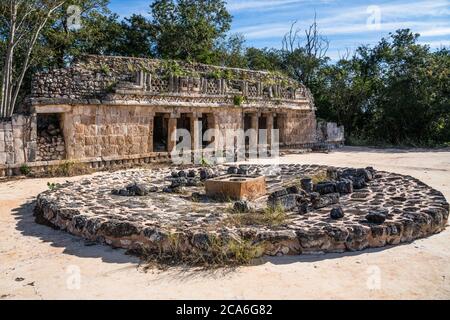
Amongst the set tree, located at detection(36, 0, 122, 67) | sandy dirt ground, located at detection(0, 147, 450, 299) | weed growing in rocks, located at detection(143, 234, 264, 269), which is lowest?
sandy dirt ground, located at detection(0, 147, 450, 299)

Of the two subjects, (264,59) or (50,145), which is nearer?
(50,145)

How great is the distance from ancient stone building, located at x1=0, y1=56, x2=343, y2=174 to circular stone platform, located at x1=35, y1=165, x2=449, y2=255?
13.3 feet

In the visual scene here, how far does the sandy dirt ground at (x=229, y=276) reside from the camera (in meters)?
3.76

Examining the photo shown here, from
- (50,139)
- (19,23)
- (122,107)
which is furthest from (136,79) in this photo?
(19,23)

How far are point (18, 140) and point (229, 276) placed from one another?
30.8 ft

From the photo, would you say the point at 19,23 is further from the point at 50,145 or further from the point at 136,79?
the point at 50,145

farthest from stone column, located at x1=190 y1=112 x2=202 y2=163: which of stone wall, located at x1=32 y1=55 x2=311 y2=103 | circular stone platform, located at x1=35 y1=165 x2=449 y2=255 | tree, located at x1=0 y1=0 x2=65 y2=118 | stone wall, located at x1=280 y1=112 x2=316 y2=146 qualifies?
circular stone platform, located at x1=35 y1=165 x2=449 y2=255

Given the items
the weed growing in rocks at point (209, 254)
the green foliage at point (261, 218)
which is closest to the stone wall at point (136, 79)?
the green foliage at point (261, 218)

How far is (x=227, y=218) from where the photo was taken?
5.71 meters

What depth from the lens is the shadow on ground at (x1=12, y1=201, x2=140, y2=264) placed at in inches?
190

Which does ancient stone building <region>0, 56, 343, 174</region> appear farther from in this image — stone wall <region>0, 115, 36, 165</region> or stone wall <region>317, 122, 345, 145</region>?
stone wall <region>317, 122, 345, 145</region>

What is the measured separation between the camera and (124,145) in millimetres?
13312
